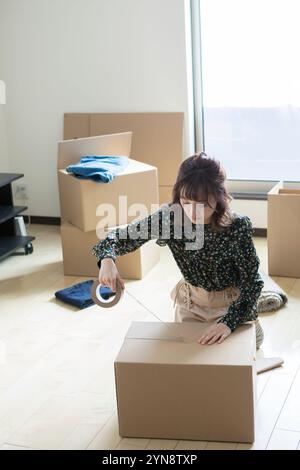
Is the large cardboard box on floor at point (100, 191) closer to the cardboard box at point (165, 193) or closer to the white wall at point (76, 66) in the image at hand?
the cardboard box at point (165, 193)

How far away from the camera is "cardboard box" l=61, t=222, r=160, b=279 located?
3885mm

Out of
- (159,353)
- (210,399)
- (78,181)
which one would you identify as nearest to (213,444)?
(210,399)

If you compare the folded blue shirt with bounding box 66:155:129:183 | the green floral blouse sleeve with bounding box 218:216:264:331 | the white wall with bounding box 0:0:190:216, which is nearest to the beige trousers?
the green floral blouse sleeve with bounding box 218:216:264:331

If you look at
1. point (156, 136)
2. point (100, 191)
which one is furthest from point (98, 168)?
point (156, 136)

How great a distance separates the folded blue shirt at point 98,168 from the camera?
3.71 m

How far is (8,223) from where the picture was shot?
4.43 m

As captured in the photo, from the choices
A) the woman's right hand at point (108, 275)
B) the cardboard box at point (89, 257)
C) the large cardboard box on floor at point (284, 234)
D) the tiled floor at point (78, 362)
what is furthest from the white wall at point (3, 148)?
the woman's right hand at point (108, 275)

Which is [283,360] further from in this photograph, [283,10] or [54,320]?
[283,10]

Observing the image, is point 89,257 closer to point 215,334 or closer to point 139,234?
point 139,234

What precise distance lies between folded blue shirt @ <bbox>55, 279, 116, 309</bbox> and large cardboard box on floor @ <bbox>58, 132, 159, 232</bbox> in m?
0.31

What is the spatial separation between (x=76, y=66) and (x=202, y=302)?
92.2 inches

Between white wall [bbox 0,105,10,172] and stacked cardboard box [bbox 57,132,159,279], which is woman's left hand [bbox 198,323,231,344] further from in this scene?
white wall [bbox 0,105,10,172]

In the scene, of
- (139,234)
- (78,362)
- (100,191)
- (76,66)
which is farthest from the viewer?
(76,66)

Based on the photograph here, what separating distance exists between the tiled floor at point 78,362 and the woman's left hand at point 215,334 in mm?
315
